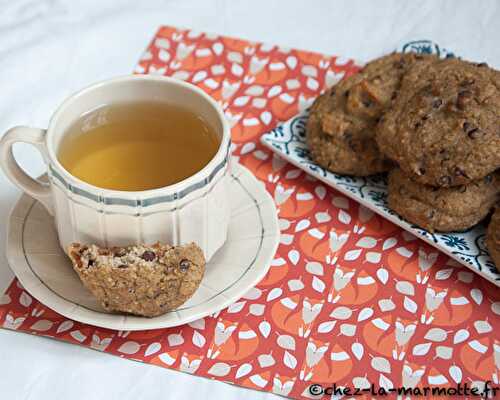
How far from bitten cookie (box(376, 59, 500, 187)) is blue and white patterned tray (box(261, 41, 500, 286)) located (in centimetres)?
11

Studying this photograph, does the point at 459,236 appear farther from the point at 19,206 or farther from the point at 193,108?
the point at 19,206

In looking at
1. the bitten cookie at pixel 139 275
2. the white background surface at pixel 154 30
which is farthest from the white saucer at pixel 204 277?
the white background surface at pixel 154 30

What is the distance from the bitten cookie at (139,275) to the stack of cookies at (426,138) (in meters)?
0.46

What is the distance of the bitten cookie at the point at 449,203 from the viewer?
4.40 feet

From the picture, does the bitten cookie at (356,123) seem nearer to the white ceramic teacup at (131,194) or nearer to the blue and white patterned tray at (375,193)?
the blue and white patterned tray at (375,193)

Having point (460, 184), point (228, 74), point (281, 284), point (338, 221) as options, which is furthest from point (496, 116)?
point (228, 74)

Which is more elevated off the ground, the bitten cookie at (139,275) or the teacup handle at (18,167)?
the teacup handle at (18,167)

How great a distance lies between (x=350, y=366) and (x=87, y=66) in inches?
43.9

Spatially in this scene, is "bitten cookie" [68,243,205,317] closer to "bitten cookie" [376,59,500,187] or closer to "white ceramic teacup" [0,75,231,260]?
"white ceramic teacup" [0,75,231,260]

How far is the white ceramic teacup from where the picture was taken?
1105 millimetres

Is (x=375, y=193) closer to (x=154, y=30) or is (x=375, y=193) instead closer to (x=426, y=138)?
(x=426, y=138)

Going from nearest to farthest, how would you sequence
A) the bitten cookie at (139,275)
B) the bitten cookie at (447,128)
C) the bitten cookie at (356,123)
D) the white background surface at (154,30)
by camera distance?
1. the bitten cookie at (139,275)
2. the bitten cookie at (447,128)
3. the bitten cookie at (356,123)
4. the white background surface at (154,30)

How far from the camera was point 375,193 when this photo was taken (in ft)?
4.83

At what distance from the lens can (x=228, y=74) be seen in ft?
6.10
